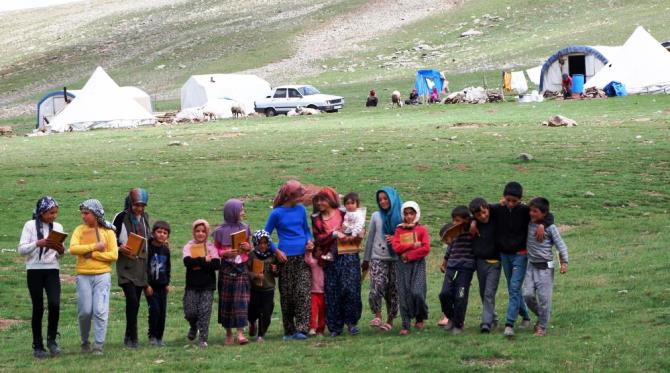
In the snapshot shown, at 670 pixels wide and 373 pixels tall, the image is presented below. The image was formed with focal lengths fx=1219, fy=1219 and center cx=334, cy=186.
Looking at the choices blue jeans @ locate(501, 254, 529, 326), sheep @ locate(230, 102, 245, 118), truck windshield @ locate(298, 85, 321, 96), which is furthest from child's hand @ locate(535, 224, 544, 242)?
truck windshield @ locate(298, 85, 321, 96)

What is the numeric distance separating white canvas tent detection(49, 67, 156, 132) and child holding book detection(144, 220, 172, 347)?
38564 millimetres

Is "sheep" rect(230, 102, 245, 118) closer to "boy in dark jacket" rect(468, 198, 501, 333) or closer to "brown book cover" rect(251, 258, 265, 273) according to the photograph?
"brown book cover" rect(251, 258, 265, 273)

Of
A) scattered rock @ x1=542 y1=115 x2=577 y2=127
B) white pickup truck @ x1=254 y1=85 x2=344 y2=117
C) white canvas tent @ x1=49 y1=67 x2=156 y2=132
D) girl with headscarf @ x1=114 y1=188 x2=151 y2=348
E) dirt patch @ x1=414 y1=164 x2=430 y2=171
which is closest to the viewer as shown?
girl with headscarf @ x1=114 y1=188 x2=151 y2=348

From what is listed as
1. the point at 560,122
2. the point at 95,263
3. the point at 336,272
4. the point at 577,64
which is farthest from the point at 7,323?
the point at 577,64

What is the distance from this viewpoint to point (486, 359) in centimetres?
1098

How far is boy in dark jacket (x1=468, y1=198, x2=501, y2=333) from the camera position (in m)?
12.4

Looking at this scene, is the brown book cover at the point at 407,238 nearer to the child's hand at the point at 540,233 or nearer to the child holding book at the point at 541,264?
the child holding book at the point at 541,264

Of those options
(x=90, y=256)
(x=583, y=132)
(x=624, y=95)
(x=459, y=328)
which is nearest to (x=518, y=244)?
(x=459, y=328)

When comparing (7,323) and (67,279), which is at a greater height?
(67,279)

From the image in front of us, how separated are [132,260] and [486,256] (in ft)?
11.9

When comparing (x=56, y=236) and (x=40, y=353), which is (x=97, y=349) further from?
→ (x=56, y=236)

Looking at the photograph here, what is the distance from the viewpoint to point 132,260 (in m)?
12.4

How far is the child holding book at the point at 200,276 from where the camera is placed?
1252 cm

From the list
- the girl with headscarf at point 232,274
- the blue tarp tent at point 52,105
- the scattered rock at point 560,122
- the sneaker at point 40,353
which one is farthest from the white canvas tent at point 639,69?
the sneaker at point 40,353
